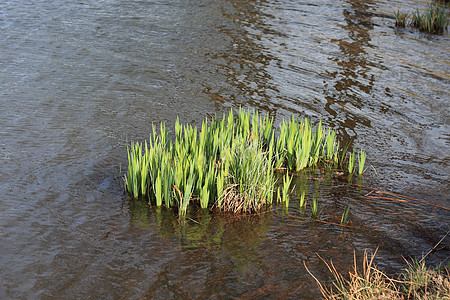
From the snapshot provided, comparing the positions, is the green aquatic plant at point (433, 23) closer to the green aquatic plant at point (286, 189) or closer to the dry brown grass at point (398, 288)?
the green aquatic plant at point (286, 189)

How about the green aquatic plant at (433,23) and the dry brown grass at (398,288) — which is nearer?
the dry brown grass at (398,288)

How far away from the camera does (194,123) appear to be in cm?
621

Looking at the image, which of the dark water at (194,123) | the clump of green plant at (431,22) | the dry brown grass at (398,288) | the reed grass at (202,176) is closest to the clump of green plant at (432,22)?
the clump of green plant at (431,22)

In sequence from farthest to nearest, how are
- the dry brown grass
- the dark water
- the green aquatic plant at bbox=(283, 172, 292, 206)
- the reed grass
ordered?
the green aquatic plant at bbox=(283, 172, 292, 206) → the reed grass → the dark water → the dry brown grass

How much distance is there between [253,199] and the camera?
4344mm

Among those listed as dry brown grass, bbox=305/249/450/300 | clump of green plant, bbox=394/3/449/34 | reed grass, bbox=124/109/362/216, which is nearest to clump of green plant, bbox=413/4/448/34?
clump of green plant, bbox=394/3/449/34

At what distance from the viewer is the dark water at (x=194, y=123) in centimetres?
352

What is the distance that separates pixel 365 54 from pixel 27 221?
7749 millimetres

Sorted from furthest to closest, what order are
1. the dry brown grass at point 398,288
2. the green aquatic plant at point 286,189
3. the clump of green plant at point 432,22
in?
1. the clump of green plant at point 432,22
2. the green aquatic plant at point 286,189
3. the dry brown grass at point 398,288

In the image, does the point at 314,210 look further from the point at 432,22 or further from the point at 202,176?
the point at 432,22

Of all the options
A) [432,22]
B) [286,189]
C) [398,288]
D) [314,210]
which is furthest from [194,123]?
[432,22]

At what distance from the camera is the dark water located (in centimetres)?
352

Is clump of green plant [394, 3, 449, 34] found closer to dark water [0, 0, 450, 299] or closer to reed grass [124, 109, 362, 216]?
dark water [0, 0, 450, 299]

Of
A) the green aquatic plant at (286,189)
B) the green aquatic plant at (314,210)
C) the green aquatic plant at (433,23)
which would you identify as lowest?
the green aquatic plant at (314,210)
